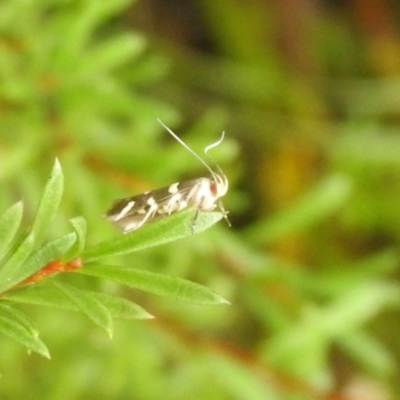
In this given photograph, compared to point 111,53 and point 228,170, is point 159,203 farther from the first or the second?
point 228,170

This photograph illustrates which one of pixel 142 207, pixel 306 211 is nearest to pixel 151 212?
pixel 142 207

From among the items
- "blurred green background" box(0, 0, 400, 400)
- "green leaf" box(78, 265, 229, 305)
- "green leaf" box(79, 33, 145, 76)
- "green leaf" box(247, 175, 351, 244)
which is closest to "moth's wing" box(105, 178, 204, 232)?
"green leaf" box(78, 265, 229, 305)

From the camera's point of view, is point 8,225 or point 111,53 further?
point 111,53

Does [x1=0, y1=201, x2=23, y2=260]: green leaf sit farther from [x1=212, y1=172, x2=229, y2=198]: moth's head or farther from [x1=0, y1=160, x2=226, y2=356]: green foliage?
[x1=212, y1=172, x2=229, y2=198]: moth's head

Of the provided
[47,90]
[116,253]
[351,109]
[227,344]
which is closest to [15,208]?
[116,253]

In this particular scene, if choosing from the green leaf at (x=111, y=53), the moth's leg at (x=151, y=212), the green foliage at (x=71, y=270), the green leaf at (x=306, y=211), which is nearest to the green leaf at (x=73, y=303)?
the green foliage at (x=71, y=270)

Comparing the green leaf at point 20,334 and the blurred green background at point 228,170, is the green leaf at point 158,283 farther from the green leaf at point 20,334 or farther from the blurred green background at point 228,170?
the blurred green background at point 228,170
